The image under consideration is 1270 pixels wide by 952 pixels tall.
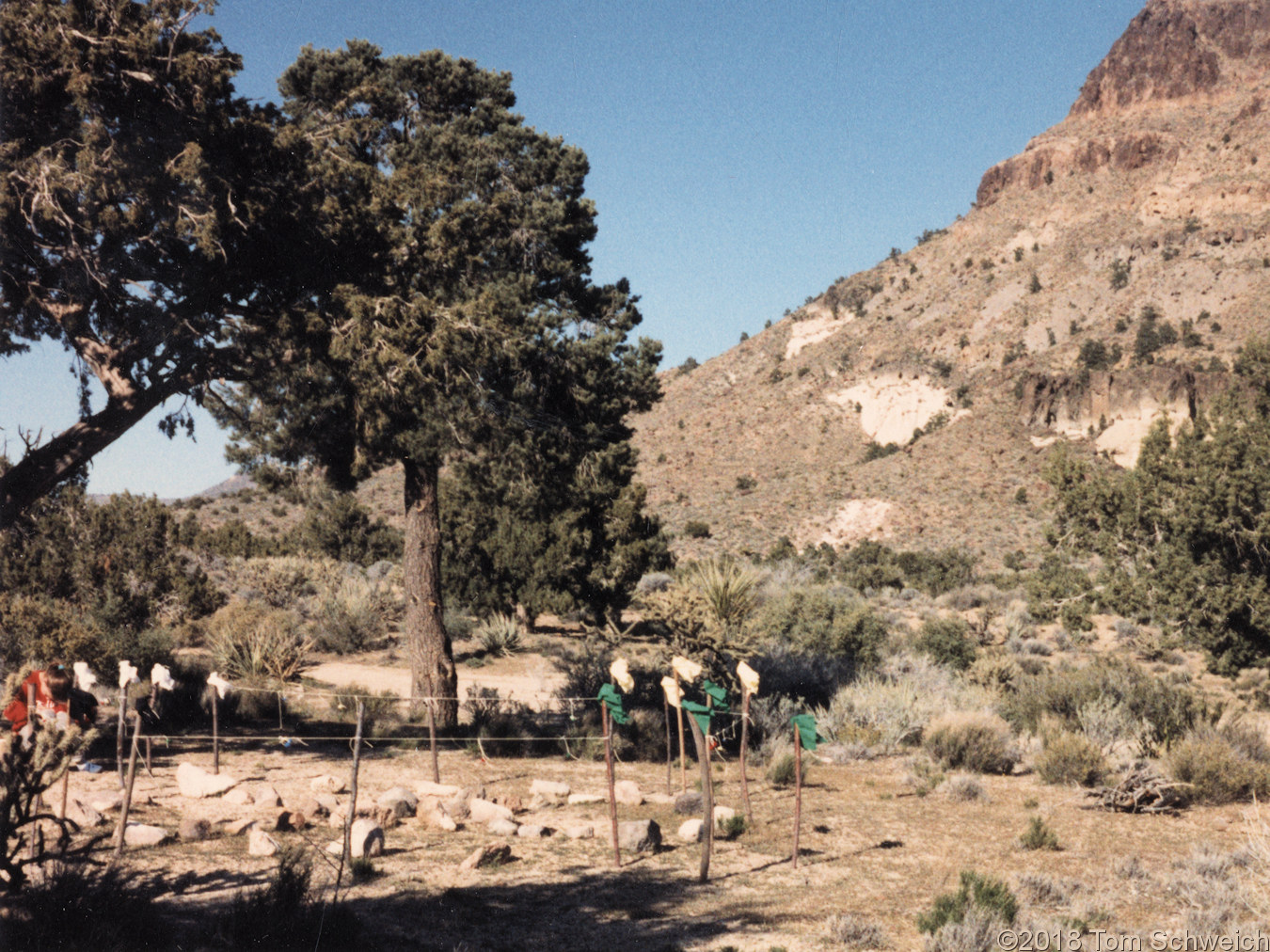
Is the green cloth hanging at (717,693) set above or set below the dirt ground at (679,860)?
above

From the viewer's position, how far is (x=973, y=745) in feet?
39.0

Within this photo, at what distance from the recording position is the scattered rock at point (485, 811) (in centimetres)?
862

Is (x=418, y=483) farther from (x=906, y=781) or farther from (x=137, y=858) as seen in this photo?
(x=906, y=781)

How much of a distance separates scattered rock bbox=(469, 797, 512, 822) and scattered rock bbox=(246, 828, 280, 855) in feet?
6.41

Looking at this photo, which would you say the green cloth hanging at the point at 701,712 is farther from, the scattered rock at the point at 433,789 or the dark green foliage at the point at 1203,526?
the dark green foliage at the point at 1203,526

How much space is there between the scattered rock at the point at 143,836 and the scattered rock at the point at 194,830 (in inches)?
7.5

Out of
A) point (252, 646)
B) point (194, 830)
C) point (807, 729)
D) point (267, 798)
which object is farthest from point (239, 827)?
point (252, 646)

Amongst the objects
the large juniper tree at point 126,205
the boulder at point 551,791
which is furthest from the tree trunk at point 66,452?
the boulder at point 551,791

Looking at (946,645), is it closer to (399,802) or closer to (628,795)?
(628,795)

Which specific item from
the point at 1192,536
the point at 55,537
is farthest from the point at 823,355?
the point at 55,537

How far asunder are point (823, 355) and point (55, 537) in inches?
→ 2626

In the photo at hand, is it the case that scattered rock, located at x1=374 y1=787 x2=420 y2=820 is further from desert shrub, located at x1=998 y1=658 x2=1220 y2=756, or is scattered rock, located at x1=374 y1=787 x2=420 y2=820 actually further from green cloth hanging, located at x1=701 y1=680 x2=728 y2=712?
desert shrub, located at x1=998 y1=658 x2=1220 y2=756

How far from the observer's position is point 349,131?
10.1m

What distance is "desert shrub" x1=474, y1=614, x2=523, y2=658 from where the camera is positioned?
2172 cm
